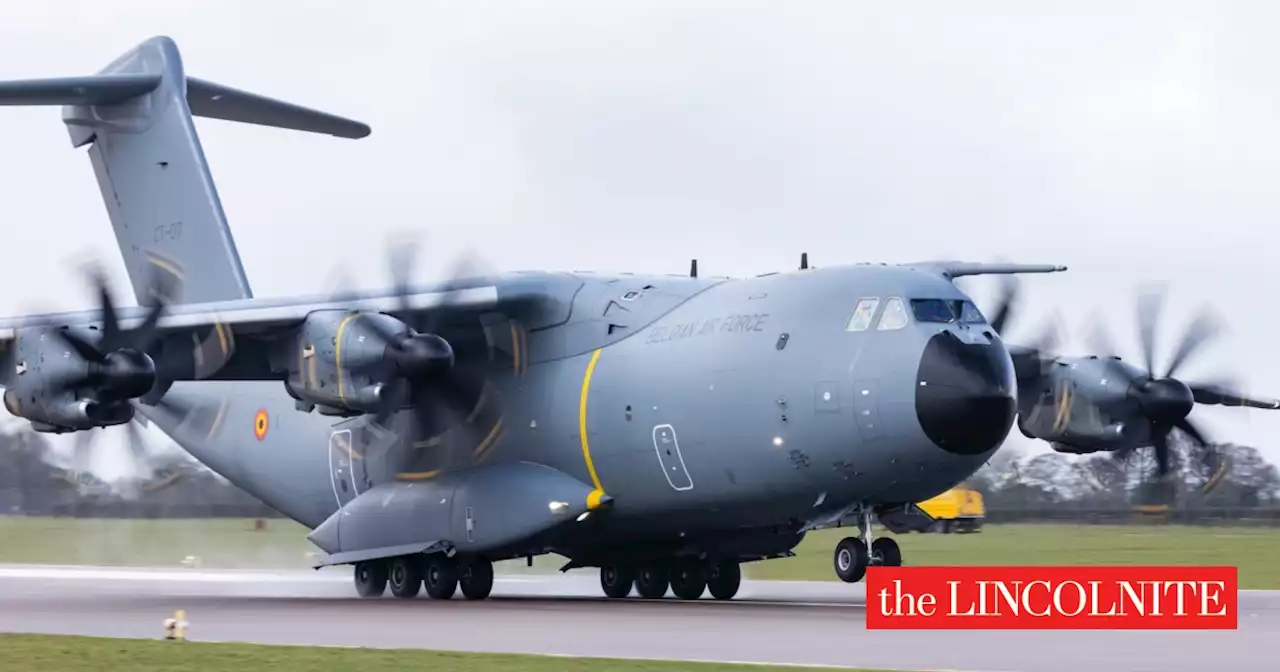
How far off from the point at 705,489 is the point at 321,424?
6545 mm

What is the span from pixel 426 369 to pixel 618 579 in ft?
15.1

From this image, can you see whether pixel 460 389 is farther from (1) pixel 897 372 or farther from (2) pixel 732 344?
(1) pixel 897 372

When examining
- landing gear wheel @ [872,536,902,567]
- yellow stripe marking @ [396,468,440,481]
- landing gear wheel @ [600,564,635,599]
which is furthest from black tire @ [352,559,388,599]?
landing gear wheel @ [872,536,902,567]

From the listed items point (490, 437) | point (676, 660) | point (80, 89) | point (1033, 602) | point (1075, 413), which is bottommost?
point (1033, 602)

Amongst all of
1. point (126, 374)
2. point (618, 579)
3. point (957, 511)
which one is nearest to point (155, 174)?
point (126, 374)

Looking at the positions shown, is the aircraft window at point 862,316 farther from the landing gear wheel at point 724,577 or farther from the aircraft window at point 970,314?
the landing gear wheel at point 724,577

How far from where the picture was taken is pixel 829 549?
40.3 metres

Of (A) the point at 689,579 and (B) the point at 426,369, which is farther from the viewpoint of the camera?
(A) the point at 689,579

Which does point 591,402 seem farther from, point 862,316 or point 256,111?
point 256,111

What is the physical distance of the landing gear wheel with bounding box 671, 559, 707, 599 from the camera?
78.0 feet

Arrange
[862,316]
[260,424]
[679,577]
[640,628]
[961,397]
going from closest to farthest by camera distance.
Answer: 1. [640,628]
2. [961,397]
3. [862,316]
4. [679,577]
5. [260,424]

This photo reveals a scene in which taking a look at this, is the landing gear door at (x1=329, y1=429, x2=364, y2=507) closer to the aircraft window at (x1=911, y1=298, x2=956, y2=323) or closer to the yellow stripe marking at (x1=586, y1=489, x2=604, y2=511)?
the yellow stripe marking at (x1=586, y1=489, x2=604, y2=511)

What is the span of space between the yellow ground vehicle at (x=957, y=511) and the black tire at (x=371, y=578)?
1612 cm

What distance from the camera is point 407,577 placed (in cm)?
2397
